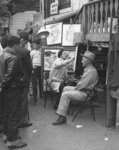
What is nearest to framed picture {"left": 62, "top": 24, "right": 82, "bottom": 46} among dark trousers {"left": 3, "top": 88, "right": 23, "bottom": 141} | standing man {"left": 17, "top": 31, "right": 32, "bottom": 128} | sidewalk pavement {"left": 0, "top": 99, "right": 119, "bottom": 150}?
standing man {"left": 17, "top": 31, "right": 32, "bottom": 128}

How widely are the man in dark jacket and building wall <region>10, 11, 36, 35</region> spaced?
15685 millimetres

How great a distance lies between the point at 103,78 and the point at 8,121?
16.9ft

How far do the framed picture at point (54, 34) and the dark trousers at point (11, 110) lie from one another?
18.2 ft

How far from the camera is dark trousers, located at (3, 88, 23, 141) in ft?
16.7

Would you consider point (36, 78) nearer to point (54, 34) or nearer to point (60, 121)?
point (54, 34)

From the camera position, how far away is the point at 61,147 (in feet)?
17.5

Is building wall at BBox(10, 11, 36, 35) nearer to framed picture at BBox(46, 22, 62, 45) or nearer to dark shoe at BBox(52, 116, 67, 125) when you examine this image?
framed picture at BBox(46, 22, 62, 45)

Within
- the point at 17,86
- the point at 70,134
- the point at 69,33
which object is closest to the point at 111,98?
the point at 70,134

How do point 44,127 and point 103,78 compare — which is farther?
point 103,78

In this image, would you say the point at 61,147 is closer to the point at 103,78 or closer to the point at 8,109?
the point at 8,109

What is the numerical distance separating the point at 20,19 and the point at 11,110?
16.3m

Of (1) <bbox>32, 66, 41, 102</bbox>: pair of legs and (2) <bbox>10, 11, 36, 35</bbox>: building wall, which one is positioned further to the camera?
(2) <bbox>10, 11, 36, 35</bbox>: building wall

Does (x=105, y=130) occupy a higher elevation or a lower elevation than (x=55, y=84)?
lower

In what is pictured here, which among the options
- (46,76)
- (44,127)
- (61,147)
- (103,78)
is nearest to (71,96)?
(44,127)
